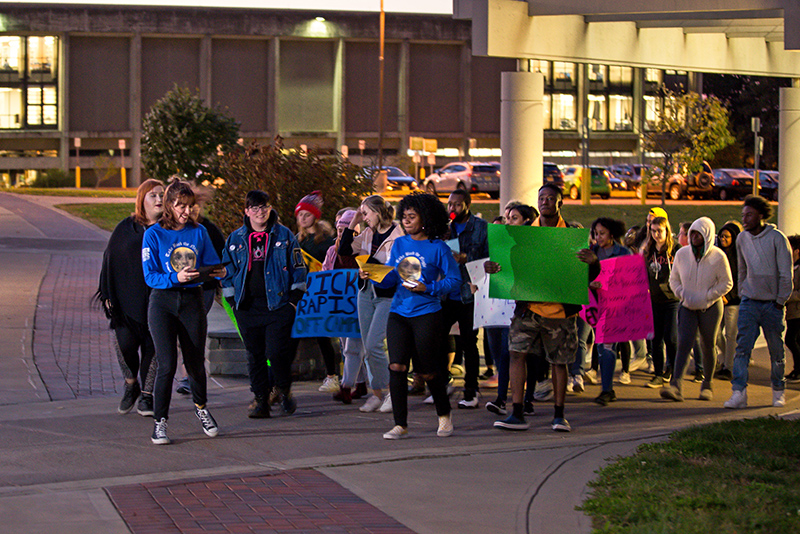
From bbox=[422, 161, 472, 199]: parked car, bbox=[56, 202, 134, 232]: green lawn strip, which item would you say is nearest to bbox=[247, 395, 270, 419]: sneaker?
bbox=[56, 202, 134, 232]: green lawn strip

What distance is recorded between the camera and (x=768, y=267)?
926 cm

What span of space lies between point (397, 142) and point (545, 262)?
62480 mm

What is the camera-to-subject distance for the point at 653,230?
10.4 m

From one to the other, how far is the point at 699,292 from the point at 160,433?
16.4 feet

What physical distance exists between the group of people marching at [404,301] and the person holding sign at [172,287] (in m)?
0.01

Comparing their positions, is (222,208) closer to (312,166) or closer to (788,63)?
(312,166)

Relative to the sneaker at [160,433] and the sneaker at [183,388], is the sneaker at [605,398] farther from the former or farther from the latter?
the sneaker at [160,433]

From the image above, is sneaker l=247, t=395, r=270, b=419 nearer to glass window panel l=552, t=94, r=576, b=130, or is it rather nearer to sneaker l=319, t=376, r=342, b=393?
sneaker l=319, t=376, r=342, b=393

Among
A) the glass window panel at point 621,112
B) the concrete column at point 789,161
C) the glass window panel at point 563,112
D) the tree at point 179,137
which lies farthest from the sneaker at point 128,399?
the glass window panel at point 621,112

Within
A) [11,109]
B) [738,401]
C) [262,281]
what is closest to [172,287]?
[262,281]

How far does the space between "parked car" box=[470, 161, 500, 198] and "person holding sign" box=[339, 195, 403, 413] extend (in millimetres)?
37913

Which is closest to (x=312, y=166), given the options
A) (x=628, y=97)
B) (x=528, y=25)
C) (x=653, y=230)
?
(x=528, y=25)

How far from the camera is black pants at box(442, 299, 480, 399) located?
888 centimetres

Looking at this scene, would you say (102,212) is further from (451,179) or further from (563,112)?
(563,112)
